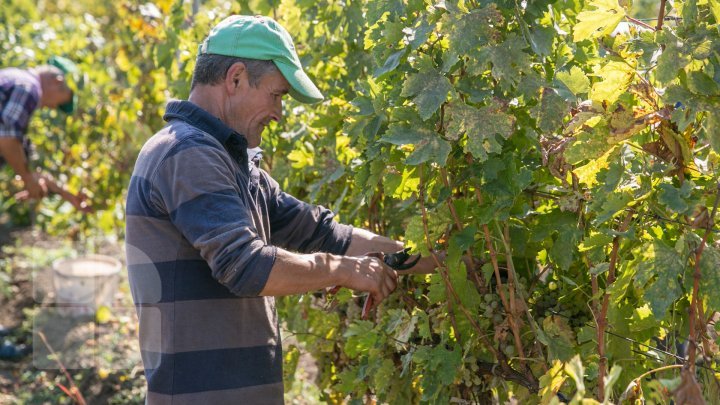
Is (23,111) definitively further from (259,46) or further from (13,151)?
(259,46)

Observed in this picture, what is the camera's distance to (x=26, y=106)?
20.4 feet

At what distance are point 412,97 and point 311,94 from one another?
401 mm

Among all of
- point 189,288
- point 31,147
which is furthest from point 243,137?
point 31,147

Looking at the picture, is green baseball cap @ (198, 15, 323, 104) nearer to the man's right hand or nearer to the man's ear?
the man's ear

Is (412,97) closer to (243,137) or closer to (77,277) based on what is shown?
(243,137)

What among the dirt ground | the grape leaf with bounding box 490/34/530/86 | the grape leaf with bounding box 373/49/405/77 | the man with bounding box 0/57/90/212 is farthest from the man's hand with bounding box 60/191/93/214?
the grape leaf with bounding box 490/34/530/86

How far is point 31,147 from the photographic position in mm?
7711

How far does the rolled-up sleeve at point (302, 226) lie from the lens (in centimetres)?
300

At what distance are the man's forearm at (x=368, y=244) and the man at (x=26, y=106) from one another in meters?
3.84

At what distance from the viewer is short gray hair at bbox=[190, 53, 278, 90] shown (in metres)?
2.68

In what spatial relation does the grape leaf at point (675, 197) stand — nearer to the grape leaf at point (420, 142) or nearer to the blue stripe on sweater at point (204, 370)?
the grape leaf at point (420, 142)

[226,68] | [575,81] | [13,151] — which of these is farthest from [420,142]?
[13,151]

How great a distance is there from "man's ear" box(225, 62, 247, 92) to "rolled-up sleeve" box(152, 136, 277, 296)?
27 cm

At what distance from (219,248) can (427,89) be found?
0.63m
